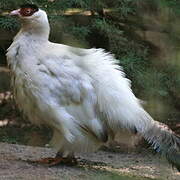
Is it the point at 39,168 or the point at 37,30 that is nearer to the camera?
the point at 39,168

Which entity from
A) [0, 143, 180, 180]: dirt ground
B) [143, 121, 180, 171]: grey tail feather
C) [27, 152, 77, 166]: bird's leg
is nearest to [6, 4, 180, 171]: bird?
[143, 121, 180, 171]: grey tail feather

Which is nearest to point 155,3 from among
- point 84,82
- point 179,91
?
point 179,91

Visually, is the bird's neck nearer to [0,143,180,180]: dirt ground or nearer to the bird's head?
the bird's head

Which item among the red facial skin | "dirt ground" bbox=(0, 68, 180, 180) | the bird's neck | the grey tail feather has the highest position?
the red facial skin

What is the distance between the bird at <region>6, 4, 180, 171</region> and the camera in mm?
4465

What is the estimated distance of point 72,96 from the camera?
14.8 feet

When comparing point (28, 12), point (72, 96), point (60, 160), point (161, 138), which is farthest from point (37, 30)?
point (161, 138)

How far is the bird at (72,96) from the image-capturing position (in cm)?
446

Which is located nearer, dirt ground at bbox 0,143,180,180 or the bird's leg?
dirt ground at bbox 0,143,180,180

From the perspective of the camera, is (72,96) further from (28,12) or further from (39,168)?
(28,12)

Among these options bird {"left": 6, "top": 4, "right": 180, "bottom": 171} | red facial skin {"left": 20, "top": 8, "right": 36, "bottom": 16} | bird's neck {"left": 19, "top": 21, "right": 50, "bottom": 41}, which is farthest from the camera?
bird's neck {"left": 19, "top": 21, "right": 50, "bottom": 41}

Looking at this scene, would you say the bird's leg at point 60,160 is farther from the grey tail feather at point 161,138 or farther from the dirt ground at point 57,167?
the grey tail feather at point 161,138

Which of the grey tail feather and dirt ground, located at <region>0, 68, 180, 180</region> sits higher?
the grey tail feather

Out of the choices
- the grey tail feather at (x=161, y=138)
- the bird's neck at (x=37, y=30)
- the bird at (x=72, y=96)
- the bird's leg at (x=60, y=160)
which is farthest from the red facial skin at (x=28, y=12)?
the grey tail feather at (x=161, y=138)
